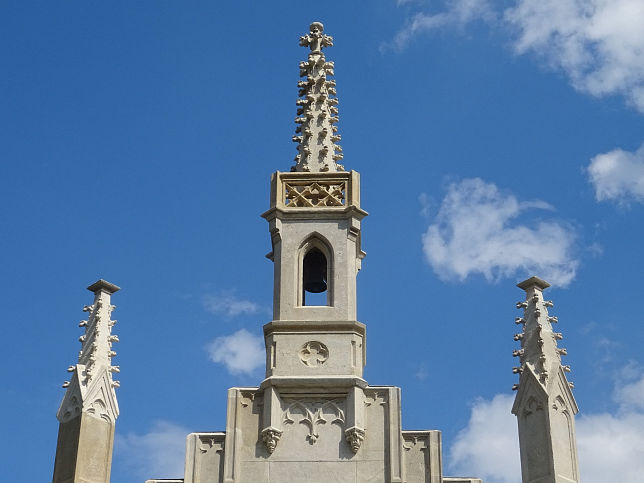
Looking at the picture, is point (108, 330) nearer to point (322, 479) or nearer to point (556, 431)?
point (322, 479)

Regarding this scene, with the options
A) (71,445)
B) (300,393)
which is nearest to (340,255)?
(300,393)

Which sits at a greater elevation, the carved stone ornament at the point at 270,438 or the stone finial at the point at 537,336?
the stone finial at the point at 537,336

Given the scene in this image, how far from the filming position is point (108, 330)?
2870 cm

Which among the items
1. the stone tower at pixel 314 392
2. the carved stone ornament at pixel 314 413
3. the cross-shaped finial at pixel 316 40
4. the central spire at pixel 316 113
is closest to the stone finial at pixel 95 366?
the stone tower at pixel 314 392

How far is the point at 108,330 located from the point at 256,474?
4224 mm

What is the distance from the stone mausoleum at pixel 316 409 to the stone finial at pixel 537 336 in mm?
25

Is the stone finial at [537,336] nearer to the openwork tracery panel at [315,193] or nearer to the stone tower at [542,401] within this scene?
the stone tower at [542,401]

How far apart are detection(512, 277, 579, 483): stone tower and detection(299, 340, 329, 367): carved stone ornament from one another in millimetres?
3952

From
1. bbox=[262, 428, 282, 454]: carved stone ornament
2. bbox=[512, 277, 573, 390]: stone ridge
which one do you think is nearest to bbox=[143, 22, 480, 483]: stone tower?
bbox=[262, 428, 282, 454]: carved stone ornament

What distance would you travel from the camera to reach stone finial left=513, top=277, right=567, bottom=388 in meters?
27.8

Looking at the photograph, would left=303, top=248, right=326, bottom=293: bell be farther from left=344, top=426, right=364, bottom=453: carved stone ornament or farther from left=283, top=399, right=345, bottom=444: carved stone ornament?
left=344, top=426, right=364, bottom=453: carved stone ornament

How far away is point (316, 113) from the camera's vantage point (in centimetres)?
3341

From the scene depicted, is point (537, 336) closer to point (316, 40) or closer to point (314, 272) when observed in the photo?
point (314, 272)

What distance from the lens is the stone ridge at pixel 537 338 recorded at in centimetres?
2777
